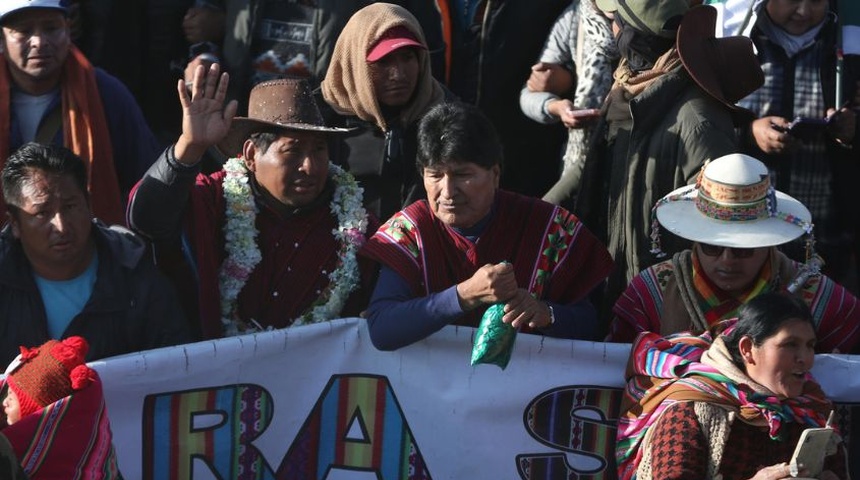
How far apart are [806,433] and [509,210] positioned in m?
1.51

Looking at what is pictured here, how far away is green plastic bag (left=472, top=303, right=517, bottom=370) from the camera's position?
539 cm

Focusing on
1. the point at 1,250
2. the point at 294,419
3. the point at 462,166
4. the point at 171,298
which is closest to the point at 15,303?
the point at 1,250

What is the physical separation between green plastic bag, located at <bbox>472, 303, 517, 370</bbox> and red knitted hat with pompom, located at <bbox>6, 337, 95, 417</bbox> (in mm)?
1271

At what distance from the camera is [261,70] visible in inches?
303

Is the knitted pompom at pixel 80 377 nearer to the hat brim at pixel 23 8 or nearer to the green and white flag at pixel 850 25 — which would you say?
the hat brim at pixel 23 8

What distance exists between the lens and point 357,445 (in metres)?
5.69

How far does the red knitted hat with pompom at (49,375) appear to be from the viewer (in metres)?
4.92

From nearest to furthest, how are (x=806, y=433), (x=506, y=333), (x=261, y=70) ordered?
(x=806, y=433) < (x=506, y=333) < (x=261, y=70)

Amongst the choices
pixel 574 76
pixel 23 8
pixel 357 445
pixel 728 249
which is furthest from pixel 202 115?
pixel 574 76

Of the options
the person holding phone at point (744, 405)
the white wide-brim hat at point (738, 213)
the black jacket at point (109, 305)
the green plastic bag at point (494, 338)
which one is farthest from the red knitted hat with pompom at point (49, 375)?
the white wide-brim hat at point (738, 213)

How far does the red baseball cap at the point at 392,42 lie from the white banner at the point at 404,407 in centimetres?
151

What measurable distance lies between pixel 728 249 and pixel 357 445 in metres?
1.45

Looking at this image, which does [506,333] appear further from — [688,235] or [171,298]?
[171,298]

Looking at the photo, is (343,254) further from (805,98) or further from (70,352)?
(805,98)
